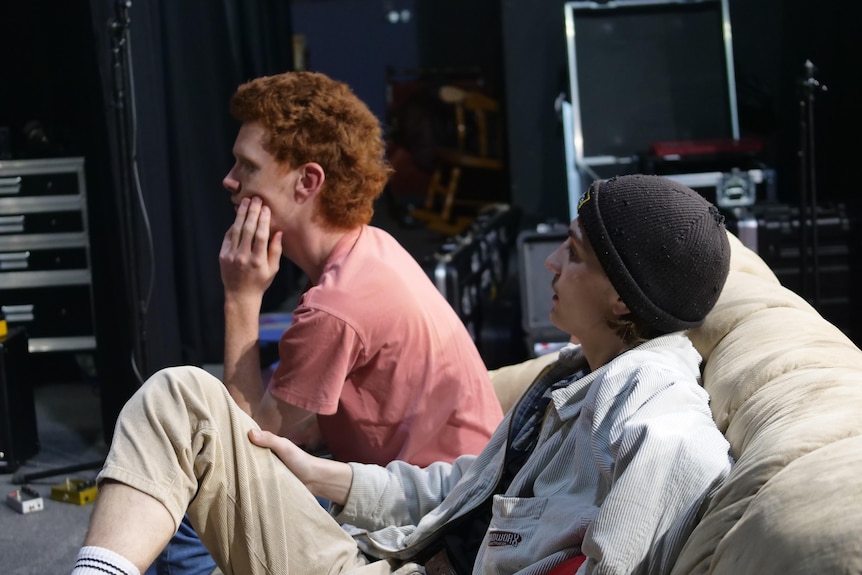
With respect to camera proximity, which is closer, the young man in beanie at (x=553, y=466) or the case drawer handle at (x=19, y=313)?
the young man in beanie at (x=553, y=466)

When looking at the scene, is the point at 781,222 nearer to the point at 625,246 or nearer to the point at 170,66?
the point at 170,66

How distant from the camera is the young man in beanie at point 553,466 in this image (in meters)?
1.13

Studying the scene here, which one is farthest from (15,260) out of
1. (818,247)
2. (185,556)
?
(818,247)

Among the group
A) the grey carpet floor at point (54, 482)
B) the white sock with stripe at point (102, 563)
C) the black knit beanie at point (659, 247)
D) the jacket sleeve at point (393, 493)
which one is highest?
the black knit beanie at point (659, 247)

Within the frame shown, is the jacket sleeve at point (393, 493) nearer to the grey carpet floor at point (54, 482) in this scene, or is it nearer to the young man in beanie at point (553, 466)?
the young man in beanie at point (553, 466)

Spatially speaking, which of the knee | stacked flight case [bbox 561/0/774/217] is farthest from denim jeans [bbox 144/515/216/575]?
stacked flight case [bbox 561/0/774/217]

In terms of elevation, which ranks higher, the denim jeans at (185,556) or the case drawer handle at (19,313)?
the case drawer handle at (19,313)

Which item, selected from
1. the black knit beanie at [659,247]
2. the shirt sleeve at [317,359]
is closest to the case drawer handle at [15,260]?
the shirt sleeve at [317,359]

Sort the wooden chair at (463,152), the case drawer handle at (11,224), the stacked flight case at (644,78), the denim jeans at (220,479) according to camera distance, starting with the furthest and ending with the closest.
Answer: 1. the wooden chair at (463,152)
2. the stacked flight case at (644,78)
3. the case drawer handle at (11,224)
4. the denim jeans at (220,479)

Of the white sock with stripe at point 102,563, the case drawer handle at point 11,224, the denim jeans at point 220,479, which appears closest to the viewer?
the white sock with stripe at point 102,563

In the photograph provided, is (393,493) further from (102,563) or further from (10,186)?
(10,186)

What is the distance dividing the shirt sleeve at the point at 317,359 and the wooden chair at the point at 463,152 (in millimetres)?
5361

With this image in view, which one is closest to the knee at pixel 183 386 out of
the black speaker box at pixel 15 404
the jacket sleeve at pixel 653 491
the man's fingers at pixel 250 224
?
the man's fingers at pixel 250 224

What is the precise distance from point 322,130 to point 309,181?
92mm
